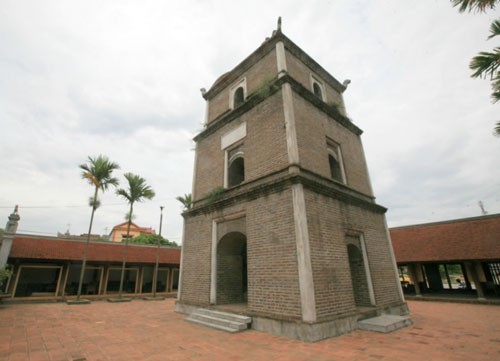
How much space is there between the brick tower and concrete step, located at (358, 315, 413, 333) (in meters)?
0.25

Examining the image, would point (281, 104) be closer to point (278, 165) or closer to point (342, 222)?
point (278, 165)

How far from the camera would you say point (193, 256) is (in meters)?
10.0

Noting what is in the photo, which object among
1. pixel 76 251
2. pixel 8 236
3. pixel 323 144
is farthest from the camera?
pixel 76 251

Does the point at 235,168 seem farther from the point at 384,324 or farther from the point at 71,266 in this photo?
the point at 71,266

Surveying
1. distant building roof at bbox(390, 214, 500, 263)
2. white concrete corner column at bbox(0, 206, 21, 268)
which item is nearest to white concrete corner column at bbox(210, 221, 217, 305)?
white concrete corner column at bbox(0, 206, 21, 268)

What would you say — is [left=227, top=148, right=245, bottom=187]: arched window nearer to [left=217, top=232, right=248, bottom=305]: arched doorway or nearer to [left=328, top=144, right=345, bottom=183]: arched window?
[left=217, top=232, right=248, bottom=305]: arched doorway

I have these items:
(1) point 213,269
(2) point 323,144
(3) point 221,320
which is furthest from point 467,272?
(3) point 221,320

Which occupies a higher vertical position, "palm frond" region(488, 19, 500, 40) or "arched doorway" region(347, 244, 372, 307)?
"palm frond" region(488, 19, 500, 40)

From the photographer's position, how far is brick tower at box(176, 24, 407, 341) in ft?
21.0

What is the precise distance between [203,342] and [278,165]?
5283 mm

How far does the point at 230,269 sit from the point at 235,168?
4.24 metres

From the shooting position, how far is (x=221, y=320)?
7.08 metres

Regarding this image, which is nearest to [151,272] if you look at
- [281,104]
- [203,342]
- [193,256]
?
[193,256]

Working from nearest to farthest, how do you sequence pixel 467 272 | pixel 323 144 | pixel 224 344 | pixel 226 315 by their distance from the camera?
pixel 224 344 < pixel 226 315 < pixel 323 144 < pixel 467 272
